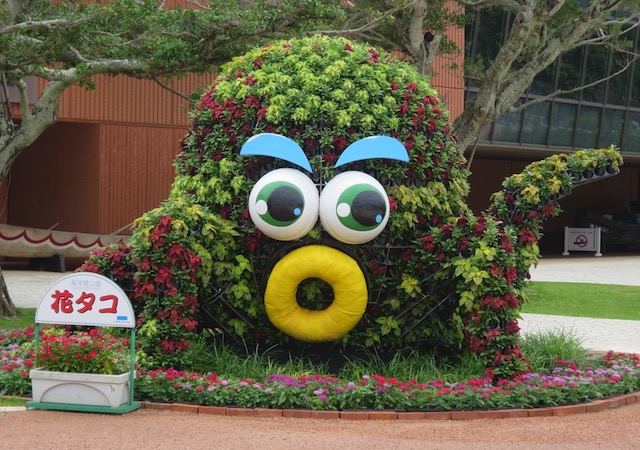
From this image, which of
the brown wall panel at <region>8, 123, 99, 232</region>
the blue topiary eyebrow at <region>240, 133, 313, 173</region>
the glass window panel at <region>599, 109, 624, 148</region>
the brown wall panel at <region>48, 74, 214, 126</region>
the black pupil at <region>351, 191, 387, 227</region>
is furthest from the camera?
the glass window panel at <region>599, 109, 624, 148</region>

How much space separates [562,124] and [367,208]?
2455 centimetres

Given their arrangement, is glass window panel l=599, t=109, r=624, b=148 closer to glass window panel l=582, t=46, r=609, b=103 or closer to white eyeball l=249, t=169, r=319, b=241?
glass window panel l=582, t=46, r=609, b=103

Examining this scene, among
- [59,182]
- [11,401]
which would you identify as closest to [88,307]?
[11,401]

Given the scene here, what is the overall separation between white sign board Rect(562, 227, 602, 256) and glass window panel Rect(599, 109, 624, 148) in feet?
13.2

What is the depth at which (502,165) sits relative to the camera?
3925 cm

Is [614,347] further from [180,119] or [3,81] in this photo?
[180,119]

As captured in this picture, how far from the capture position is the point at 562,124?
3173 cm

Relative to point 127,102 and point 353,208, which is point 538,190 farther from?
point 127,102

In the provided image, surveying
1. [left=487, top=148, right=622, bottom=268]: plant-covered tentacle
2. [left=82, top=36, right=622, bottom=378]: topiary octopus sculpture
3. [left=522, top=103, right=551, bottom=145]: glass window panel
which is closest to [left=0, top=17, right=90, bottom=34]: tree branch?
[left=82, top=36, right=622, bottom=378]: topiary octopus sculpture

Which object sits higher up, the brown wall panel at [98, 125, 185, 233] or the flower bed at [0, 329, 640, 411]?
the brown wall panel at [98, 125, 185, 233]

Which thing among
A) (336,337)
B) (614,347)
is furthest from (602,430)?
(614,347)

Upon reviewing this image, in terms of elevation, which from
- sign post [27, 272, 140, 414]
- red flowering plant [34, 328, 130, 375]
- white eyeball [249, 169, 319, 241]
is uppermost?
white eyeball [249, 169, 319, 241]

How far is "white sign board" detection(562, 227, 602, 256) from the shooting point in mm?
36000

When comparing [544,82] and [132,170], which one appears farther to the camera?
[544,82]
